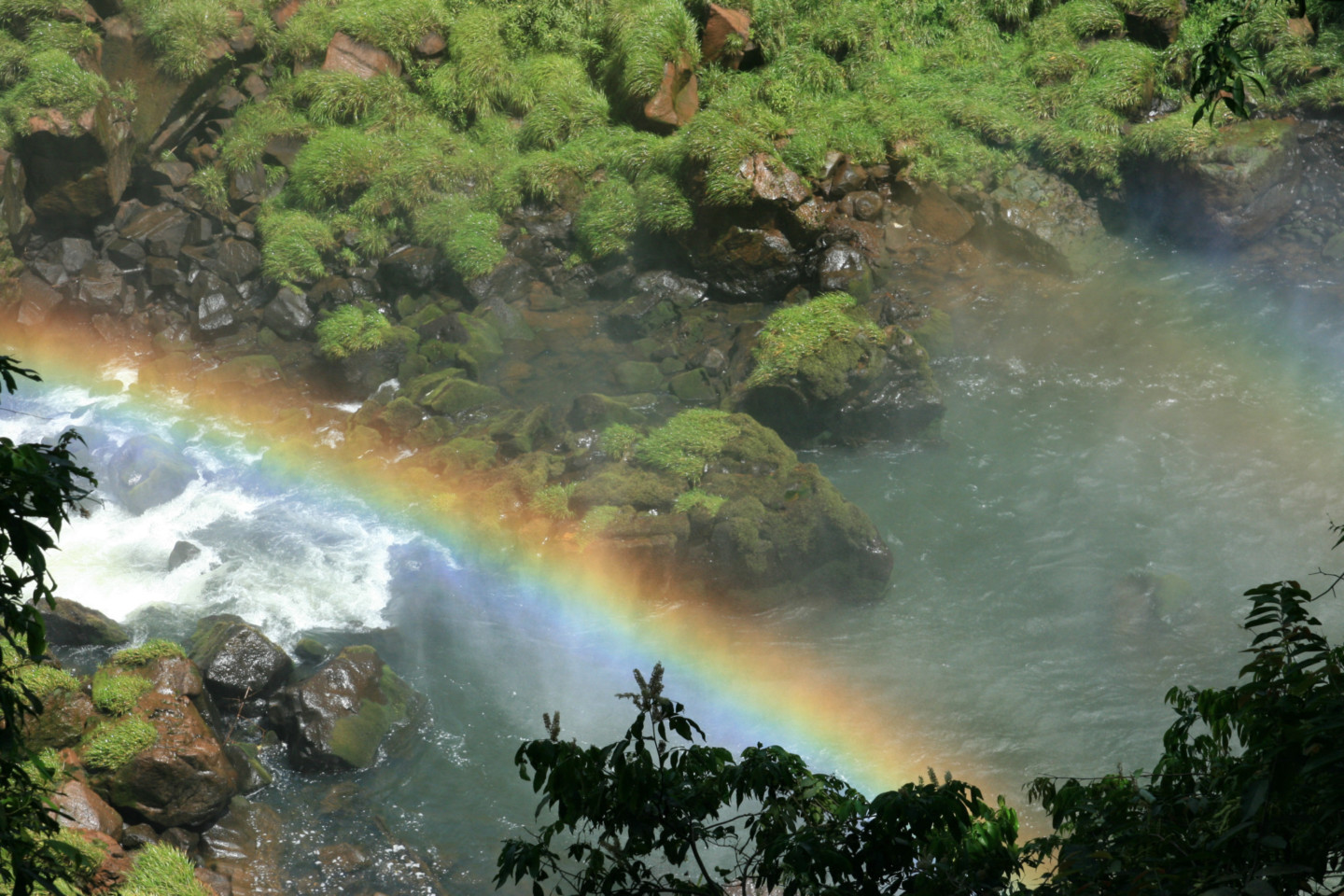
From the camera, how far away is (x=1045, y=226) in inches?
635

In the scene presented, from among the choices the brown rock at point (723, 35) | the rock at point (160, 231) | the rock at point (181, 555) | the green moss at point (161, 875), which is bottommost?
the green moss at point (161, 875)

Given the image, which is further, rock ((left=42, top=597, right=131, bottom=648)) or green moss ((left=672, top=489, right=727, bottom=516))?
green moss ((left=672, top=489, right=727, bottom=516))

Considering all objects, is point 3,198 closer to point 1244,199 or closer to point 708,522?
point 708,522

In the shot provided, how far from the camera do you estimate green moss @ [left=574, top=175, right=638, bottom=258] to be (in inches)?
620

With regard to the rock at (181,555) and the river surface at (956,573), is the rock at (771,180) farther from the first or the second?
the rock at (181,555)

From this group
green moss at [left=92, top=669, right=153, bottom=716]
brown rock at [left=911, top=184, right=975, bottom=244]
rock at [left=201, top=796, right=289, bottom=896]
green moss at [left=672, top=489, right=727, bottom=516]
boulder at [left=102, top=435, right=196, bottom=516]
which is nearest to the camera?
rock at [left=201, top=796, right=289, bottom=896]

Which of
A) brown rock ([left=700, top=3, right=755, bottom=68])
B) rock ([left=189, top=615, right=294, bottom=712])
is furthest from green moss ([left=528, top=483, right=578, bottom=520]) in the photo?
brown rock ([left=700, top=3, right=755, bottom=68])

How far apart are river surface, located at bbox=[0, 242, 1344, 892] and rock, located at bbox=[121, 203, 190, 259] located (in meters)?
2.81

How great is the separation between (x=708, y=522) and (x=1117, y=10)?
14682 mm

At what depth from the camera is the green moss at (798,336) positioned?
42.1 feet

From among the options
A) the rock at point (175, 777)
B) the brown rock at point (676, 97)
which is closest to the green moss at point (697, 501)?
the rock at point (175, 777)

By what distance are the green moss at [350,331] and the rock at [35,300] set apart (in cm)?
464

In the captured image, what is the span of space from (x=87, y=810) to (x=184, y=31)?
15108mm

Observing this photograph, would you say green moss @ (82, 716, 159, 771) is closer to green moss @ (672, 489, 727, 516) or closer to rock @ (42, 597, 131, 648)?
rock @ (42, 597, 131, 648)
